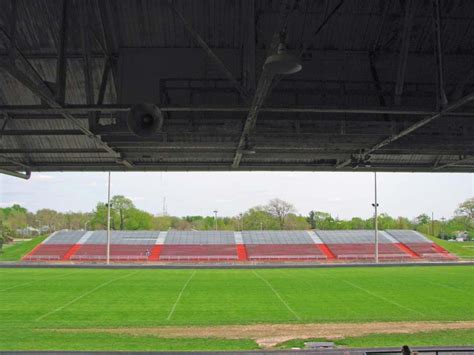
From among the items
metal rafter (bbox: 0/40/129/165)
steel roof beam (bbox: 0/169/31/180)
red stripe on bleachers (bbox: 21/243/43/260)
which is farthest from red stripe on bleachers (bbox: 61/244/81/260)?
metal rafter (bbox: 0/40/129/165)

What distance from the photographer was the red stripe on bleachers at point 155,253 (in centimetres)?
6031

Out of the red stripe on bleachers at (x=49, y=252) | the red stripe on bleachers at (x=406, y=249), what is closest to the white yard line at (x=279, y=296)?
the red stripe on bleachers at (x=49, y=252)

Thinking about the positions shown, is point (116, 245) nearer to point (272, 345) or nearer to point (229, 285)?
point (229, 285)

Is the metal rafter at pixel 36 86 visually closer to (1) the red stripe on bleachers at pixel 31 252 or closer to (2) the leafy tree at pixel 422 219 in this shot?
(1) the red stripe on bleachers at pixel 31 252

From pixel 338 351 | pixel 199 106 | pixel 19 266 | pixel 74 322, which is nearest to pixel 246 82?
pixel 199 106

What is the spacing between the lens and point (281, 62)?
4.76 meters

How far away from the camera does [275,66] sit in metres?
4.83

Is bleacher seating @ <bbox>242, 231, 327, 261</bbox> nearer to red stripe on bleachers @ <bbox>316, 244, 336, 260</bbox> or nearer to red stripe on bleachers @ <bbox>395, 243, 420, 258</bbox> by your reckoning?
red stripe on bleachers @ <bbox>316, 244, 336, 260</bbox>

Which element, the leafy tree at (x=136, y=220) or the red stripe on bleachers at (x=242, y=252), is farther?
the leafy tree at (x=136, y=220)

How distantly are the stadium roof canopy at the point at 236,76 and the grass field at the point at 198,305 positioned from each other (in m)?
7.21

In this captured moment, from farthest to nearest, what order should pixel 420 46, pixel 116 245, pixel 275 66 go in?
1. pixel 116 245
2. pixel 420 46
3. pixel 275 66

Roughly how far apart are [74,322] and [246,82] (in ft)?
43.2

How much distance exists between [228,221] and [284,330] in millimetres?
121792

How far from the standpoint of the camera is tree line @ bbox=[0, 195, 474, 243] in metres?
104
